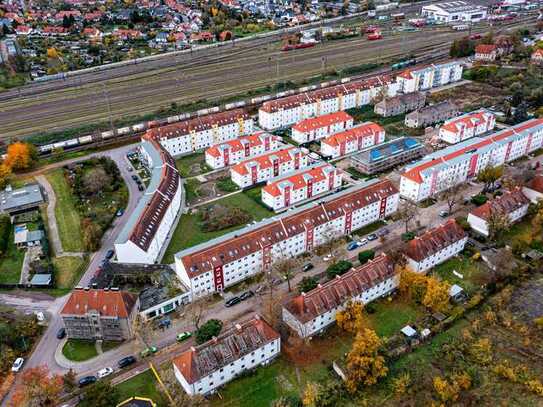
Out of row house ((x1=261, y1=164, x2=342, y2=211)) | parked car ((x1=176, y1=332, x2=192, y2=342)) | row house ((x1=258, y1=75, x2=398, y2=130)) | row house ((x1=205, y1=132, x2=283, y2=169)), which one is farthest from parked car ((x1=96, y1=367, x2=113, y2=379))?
row house ((x1=258, y1=75, x2=398, y2=130))

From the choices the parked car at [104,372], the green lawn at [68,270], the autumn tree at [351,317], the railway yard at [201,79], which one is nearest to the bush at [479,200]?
the autumn tree at [351,317]

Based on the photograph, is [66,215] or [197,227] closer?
[197,227]

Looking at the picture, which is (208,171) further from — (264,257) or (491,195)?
(491,195)

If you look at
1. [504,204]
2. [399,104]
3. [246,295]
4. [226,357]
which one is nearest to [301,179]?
[246,295]

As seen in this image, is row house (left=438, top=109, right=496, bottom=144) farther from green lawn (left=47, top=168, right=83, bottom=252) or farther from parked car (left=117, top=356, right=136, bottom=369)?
parked car (left=117, top=356, right=136, bottom=369)

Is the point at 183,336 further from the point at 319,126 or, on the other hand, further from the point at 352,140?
the point at 319,126

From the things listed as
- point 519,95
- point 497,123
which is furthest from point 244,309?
point 519,95
